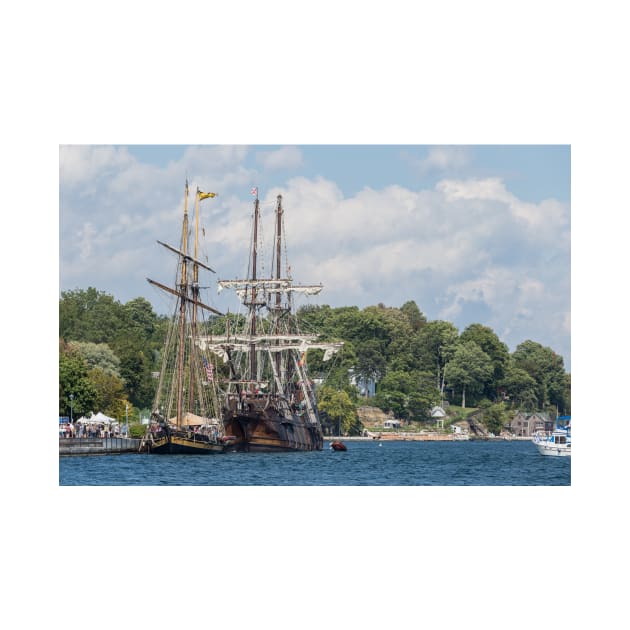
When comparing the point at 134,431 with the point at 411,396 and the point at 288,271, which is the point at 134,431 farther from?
the point at 411,396

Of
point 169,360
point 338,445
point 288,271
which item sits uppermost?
point 288,271

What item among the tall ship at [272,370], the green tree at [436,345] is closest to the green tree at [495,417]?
the green tree at [436,345]

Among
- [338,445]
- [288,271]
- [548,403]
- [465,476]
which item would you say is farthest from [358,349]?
[465,476]

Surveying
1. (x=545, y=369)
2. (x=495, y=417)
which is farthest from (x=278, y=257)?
(x=495, y=417)

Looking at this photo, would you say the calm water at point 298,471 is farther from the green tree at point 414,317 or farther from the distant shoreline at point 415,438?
the green tree at point 414,317

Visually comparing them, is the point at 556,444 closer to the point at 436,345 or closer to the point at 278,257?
the point at 278,257

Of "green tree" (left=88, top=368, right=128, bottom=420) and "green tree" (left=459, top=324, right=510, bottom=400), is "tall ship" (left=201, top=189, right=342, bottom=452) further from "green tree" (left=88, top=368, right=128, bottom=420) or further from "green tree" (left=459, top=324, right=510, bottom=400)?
"green tree" (left=459, top=324, right=510, bottom=400)

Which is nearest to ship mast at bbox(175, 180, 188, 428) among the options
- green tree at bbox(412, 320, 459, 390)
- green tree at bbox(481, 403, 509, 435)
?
green tree at bbox(481, 403, 509, 435)
